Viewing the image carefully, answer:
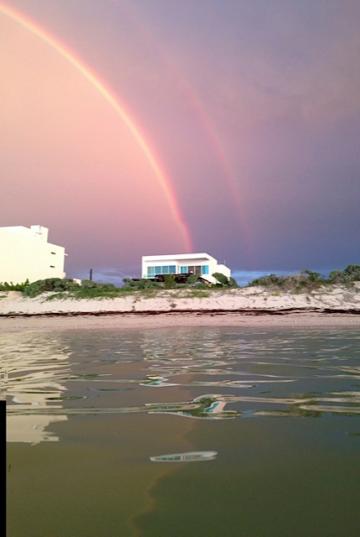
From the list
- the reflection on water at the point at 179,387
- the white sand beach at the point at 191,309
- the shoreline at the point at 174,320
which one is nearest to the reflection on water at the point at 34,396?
the reflection on water at the point at 179,387

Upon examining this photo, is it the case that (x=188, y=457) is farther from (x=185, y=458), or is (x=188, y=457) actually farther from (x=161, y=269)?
(x=161, y=269)

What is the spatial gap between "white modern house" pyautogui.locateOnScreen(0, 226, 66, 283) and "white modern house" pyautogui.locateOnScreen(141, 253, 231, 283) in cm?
1352

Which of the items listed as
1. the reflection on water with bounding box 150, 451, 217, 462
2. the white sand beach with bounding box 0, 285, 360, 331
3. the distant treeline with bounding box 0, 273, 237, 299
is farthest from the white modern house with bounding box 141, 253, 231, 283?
the reflection on water with bounding box 150, 451, 217, 462

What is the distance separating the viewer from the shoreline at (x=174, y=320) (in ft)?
62.7

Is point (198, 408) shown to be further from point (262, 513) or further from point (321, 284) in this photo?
point (321, 284)

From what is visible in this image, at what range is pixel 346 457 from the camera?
217 cm

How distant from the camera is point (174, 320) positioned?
21219 millimetres

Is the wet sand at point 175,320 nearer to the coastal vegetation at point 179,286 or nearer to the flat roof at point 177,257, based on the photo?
the coastal vegetation at point 179,286

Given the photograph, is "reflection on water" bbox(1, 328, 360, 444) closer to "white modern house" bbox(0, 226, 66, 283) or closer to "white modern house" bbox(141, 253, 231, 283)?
"white modern house" bbox(0, 226, 66, 283)

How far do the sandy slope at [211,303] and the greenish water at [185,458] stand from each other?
19345mm

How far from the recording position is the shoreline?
62.7ft

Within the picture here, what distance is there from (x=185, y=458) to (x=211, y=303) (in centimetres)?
2260

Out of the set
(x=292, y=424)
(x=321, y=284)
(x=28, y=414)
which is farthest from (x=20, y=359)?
(x=321, y=284)

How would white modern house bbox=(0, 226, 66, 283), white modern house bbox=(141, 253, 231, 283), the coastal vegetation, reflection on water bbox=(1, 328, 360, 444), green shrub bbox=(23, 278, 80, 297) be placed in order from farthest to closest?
white modern house bbox=(141, 253, 231, 283) < white modern house bbox=(0, 226, 66, 283) < green shrub bbox=(23, 278, 80, 297) < the coastal vegetation < reflection on water bbox=(1, 328, 360, 444)
